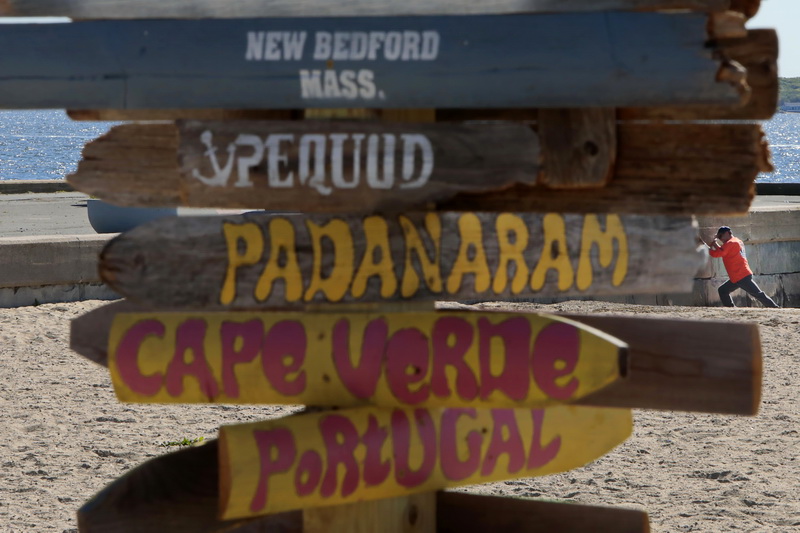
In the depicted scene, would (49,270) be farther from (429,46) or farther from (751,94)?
(751,94)

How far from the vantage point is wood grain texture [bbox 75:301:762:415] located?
259 centimetres

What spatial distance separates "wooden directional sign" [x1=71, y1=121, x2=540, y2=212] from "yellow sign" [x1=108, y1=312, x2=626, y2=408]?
357 millimetres

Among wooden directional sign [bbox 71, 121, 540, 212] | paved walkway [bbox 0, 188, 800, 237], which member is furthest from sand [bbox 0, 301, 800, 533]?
paved walkway [bbox 0, 188, 800, 237]

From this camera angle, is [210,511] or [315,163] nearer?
[315,163]

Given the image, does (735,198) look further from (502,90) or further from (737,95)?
(502,90)

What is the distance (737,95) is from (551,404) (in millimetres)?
896

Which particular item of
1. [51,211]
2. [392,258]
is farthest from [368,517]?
[51,211]

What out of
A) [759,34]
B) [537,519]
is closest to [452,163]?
[759,34]

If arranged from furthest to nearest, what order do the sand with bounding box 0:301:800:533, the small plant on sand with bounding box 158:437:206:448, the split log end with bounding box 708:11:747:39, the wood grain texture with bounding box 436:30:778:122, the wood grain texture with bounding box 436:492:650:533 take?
A: the small plant on sand with bounding box 158:437:206:448, the sand with bounding box 0:301:800:533, the wood grain texture with bounding box 436:492:650:533, the wood grain texture with bounding box 436:30:778:122, the split log end with bounding box 708:11:747:39

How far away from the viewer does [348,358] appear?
2.73 metres

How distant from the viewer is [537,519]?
3.34m

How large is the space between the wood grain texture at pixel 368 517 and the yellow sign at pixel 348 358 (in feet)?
1.28

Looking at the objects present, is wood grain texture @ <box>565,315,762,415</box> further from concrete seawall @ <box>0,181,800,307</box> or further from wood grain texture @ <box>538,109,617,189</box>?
concrete seawall @ <box>0,181,800,307</box>

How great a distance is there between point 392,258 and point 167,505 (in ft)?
3.63
